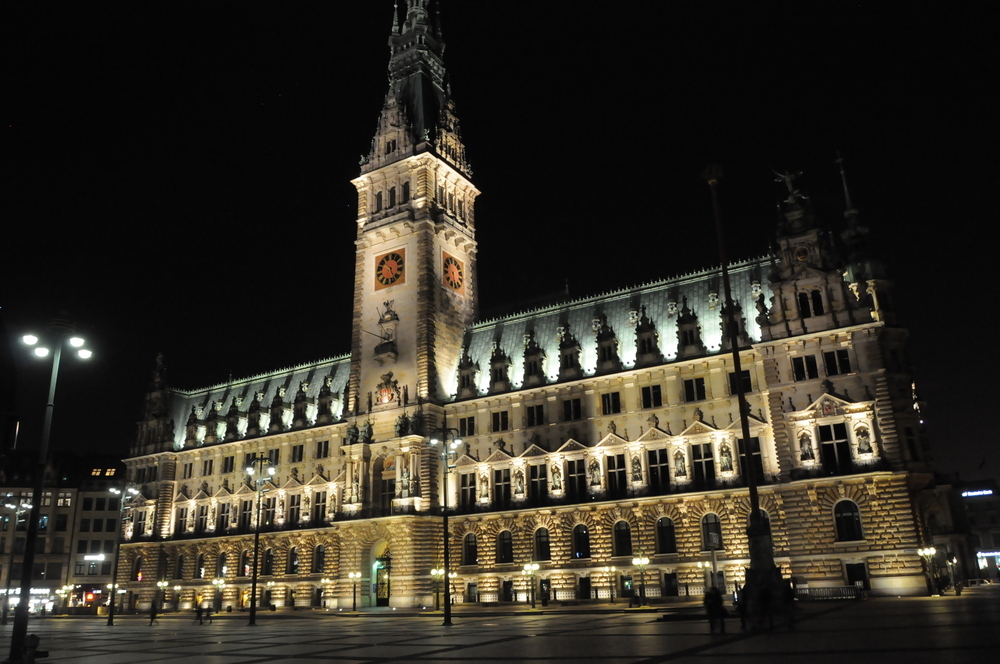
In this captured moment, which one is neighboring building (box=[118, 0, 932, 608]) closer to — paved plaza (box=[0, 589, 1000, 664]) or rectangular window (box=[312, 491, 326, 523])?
rectangular window (box=[312, 491, 326, 523])

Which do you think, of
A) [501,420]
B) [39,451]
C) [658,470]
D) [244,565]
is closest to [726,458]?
[658,470]

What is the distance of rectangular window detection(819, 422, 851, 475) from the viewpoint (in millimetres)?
52469

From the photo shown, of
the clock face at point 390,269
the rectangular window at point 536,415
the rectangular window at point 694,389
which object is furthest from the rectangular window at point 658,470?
the clock face at point 390,269

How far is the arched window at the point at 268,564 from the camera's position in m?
78.9

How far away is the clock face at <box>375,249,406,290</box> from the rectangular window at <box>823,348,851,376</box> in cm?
3843

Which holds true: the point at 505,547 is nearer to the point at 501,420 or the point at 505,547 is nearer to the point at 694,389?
the point at 501,420

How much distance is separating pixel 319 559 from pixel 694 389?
39.5 meters

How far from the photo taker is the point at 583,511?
61719 mm

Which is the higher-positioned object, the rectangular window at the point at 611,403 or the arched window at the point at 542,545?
the rectangular window at the point at 611,403

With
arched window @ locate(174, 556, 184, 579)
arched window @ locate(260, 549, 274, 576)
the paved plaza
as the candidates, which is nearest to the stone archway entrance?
arched window @ locate(260, 549, 274, 576)

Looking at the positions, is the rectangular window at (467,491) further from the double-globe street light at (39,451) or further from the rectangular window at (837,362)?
the double-globe street light at (39,451)

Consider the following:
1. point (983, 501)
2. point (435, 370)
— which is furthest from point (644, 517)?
point (983, 501)

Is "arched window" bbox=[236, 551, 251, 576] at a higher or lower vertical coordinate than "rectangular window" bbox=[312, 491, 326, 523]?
lower

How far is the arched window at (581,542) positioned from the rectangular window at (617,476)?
3.53m
